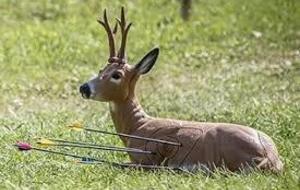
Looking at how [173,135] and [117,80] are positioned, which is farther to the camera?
[117,80]

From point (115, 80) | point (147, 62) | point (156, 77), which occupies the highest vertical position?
point (147, 62)

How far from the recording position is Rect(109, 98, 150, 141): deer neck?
723cm

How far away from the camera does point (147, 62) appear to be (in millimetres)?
7262

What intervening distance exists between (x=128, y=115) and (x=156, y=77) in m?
5.32

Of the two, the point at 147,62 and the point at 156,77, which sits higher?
the point at 147,62

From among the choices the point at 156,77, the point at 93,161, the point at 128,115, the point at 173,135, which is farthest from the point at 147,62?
the point at 156,77

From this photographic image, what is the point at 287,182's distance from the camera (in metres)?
5.83

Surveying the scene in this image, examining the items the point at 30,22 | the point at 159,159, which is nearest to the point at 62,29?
the point at 30,22

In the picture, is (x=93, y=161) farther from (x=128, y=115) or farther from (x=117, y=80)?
(x=117, y=80)

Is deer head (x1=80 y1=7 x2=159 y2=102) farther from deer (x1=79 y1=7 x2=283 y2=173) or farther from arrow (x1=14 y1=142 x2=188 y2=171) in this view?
arrow (x1=14 y1=142 x2=188 y2=171)

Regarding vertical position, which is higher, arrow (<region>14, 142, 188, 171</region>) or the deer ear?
the deer ear

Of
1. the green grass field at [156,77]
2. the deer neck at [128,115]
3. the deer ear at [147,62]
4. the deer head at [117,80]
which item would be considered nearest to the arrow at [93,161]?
the green grass field at [156,77]

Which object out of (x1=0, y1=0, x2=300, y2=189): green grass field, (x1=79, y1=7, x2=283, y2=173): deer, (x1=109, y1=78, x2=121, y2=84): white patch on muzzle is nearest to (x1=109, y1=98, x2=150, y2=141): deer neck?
(x1=79, y1=7, x2=283, y2=173): deer

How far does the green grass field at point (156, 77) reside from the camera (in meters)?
6.57
